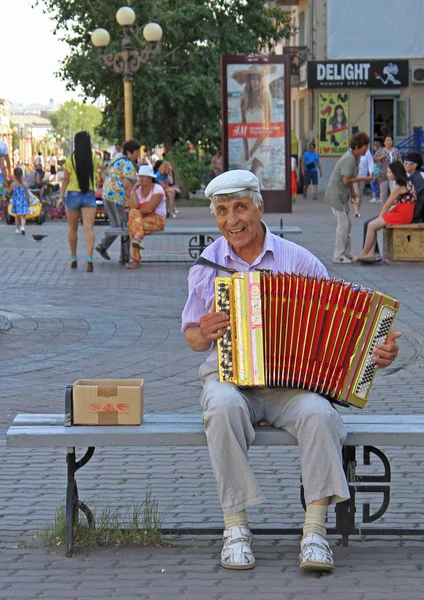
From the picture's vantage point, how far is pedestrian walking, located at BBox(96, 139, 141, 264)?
52.6ft

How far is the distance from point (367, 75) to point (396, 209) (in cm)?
2476

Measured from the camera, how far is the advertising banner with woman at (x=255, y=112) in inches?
830

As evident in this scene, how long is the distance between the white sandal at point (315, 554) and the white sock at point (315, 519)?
20 millimetres

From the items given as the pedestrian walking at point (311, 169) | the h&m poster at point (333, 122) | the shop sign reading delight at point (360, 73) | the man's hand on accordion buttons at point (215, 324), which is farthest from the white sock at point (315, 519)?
the shop sign reading delight at point (360, 73)

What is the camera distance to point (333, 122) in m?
39.6

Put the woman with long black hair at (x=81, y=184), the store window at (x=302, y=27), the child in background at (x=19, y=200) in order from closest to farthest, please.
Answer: the woman with long black hair at (x=81, y=184) → the child in background at (x=19, y=200) → the store window at (x=302, y=27)

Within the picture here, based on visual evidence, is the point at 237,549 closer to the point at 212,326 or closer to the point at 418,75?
the point at 212,326

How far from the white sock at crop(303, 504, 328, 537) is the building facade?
35.5 m

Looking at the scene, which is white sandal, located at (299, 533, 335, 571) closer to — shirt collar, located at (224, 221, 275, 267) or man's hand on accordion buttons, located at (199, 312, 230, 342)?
man's hand on accordion buttons, located at (199, 312, 230, 342)

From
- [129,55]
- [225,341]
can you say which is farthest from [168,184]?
[225,341]

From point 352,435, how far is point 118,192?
12.1m

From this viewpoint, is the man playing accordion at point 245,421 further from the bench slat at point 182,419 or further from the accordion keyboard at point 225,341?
the bench slat at point 182,419

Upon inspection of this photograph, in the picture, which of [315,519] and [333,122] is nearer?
[315,519]

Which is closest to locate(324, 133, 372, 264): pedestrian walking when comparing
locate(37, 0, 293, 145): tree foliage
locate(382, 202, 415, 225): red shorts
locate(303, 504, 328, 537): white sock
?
locate(382, 202, 415, 225): red shorts
